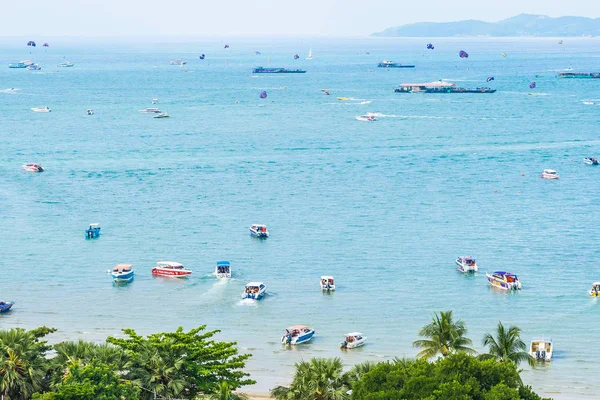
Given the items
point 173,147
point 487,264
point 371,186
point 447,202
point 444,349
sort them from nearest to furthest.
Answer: point 444,349
point 487,264
point 447,202
point 371,186
point 173,147

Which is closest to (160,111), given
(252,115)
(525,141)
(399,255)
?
(252,115)

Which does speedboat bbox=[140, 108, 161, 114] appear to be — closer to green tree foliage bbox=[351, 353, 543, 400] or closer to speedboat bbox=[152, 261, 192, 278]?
speedboat bbox=[152, 261, 192, 278]

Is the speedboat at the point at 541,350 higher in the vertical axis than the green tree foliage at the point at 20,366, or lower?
lower

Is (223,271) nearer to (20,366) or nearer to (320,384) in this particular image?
(320,384)

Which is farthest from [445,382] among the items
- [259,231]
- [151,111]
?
[151,111]

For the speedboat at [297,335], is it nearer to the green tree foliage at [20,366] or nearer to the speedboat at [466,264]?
the speedboat at [466,264]

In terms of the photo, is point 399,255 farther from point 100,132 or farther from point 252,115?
point 252,115

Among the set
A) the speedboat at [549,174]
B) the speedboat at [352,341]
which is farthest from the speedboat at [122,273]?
the speedboat at [549,174]
